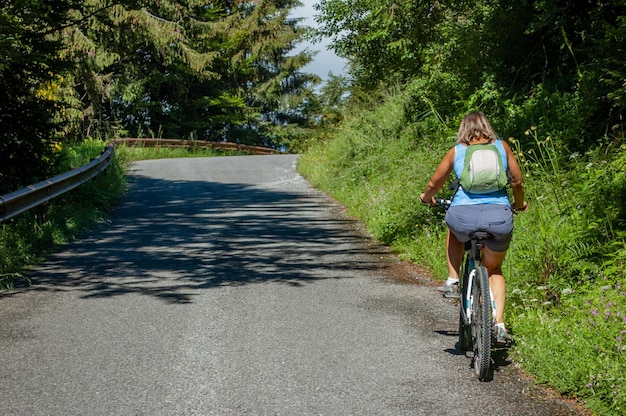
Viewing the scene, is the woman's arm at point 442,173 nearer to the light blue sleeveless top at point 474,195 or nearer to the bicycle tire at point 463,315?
the light blue sleeveless top at point 474,195

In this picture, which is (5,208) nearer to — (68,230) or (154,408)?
(68,230)

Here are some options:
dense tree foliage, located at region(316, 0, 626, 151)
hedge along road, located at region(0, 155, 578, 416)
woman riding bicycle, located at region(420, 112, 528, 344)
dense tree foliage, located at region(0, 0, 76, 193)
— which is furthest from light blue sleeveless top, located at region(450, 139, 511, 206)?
dense tree foliage, located at region(0, 0, 76, 193)

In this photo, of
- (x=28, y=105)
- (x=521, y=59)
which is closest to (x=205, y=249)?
(x=28, y=105)

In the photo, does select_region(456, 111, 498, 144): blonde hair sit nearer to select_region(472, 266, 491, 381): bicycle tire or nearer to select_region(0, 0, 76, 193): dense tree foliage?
select_region(472, 266, 491, 381): bicycle tire

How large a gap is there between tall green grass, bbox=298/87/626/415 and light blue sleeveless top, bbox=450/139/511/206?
113 centimetres

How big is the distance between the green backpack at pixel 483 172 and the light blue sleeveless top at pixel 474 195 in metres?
0.05

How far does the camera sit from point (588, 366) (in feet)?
16.5

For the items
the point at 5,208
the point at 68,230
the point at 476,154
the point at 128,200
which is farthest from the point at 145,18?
the point at 476,154

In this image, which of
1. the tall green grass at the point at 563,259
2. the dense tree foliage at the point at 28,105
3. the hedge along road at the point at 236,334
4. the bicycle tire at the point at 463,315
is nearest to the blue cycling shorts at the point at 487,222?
the bicycle tire at the point at 463,315

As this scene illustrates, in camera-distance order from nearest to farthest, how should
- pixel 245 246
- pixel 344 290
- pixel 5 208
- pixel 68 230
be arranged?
1. pixel 344 290
2. pixel 5 208
3. pixel 245 246
4. pixel 68 230

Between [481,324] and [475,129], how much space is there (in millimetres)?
1403

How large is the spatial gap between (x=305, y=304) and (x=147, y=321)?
1.61 meters

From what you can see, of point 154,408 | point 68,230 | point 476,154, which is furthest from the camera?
point 68,230

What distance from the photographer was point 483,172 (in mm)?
5355
